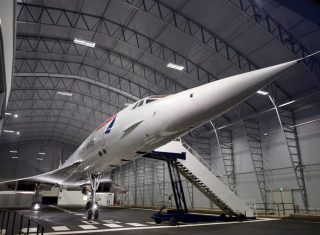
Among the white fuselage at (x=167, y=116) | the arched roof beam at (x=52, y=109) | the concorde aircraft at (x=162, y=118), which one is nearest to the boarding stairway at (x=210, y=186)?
the concorde aircraft at (x=162, y=118)

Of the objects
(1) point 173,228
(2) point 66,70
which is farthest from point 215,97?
(2) point 66,70

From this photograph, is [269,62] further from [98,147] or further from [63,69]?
[63,69]

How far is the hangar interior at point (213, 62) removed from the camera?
56.4ft

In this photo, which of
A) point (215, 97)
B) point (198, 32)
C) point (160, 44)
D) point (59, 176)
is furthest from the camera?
point (160, 44)

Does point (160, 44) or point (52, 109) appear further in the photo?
point (52, 109)

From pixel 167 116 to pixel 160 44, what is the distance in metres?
14.7

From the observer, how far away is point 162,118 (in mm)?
6941

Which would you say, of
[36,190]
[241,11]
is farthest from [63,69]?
[241,11]

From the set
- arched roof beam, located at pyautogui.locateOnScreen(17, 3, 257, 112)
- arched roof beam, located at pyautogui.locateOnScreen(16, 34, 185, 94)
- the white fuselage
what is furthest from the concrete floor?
arched roof beam, located at pyautogui.locateOnScreen(16, 34, 185, 94)

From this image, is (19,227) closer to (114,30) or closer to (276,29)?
(114,30)

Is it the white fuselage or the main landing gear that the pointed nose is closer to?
the white fuselage

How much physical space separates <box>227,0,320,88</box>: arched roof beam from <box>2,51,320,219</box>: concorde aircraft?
10712mm

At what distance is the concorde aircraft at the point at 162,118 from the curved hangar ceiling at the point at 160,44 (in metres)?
9.65

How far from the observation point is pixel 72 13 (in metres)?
18.5
